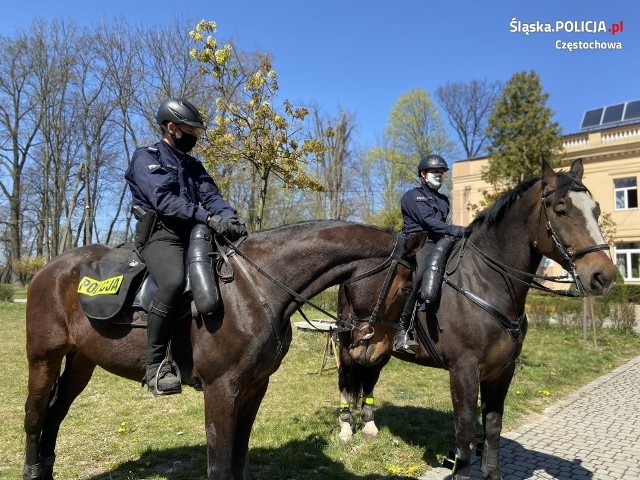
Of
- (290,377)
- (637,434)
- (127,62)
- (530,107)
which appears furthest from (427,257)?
(127,62)

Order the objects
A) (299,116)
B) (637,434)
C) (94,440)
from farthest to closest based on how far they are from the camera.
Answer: (299,116) → (637,434) → (94,440)

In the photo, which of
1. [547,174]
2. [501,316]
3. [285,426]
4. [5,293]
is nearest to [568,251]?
[547,174]

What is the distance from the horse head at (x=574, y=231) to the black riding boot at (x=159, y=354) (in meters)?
3.12

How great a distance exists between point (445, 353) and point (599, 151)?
29453mm

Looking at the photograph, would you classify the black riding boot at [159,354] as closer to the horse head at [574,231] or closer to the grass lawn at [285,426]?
the grass lawn at [285,426]

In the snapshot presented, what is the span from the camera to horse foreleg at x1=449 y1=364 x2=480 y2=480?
154 inches

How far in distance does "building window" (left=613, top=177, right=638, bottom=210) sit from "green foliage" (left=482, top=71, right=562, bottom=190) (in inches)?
219

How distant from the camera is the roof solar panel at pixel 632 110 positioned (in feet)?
94.9

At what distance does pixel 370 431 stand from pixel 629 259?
28.1 m

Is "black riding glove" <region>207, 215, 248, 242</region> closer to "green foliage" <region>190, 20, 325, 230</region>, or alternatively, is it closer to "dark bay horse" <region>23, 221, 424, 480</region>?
"dark bay horse" <region>23, 221, 424, 480</region>

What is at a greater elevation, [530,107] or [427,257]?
[530,107]

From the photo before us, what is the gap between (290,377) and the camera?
8.72 m

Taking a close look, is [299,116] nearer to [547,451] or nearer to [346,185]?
[547,451]

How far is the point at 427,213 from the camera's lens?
15.7ft
